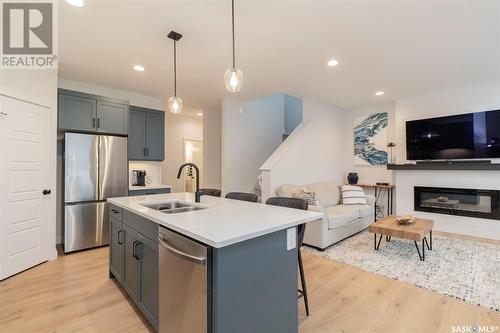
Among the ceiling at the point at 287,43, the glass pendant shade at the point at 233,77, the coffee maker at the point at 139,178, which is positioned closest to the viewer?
the glass pendant shade at the point at 233,77

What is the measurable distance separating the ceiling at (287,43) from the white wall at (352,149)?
1.15 metres

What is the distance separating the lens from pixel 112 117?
3912 millimetres

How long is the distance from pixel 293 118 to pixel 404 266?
16.4ft

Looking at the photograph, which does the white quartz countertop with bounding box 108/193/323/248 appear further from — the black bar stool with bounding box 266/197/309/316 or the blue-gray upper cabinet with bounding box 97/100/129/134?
the blue-gray upper cabinet with bounding box 97/100/129/134

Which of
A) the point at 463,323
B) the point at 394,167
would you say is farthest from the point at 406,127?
the point at 463,323

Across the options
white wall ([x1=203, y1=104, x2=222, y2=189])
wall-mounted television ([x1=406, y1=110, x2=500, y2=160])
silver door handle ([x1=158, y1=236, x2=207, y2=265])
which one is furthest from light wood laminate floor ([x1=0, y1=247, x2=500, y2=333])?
white wall ([x1=203, y1=104, x2=222, y2=189])

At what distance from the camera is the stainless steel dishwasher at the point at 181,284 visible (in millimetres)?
1297

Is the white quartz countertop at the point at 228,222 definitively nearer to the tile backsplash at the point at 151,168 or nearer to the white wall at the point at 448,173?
the tile backsplash at the point at 151,168

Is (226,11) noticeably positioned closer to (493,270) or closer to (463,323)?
(463,323)

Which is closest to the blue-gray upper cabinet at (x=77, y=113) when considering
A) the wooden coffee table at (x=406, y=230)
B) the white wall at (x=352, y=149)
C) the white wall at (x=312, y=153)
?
the white wall at (x=312, y=153)

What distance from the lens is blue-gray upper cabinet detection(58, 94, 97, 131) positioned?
3.46m

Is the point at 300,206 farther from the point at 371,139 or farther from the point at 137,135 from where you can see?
the point at 371,139

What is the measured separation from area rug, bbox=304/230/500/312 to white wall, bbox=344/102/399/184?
181 centimetres

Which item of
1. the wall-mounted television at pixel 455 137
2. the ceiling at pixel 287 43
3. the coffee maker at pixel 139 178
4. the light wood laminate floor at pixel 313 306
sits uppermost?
the ceiling at pixel 287 43
